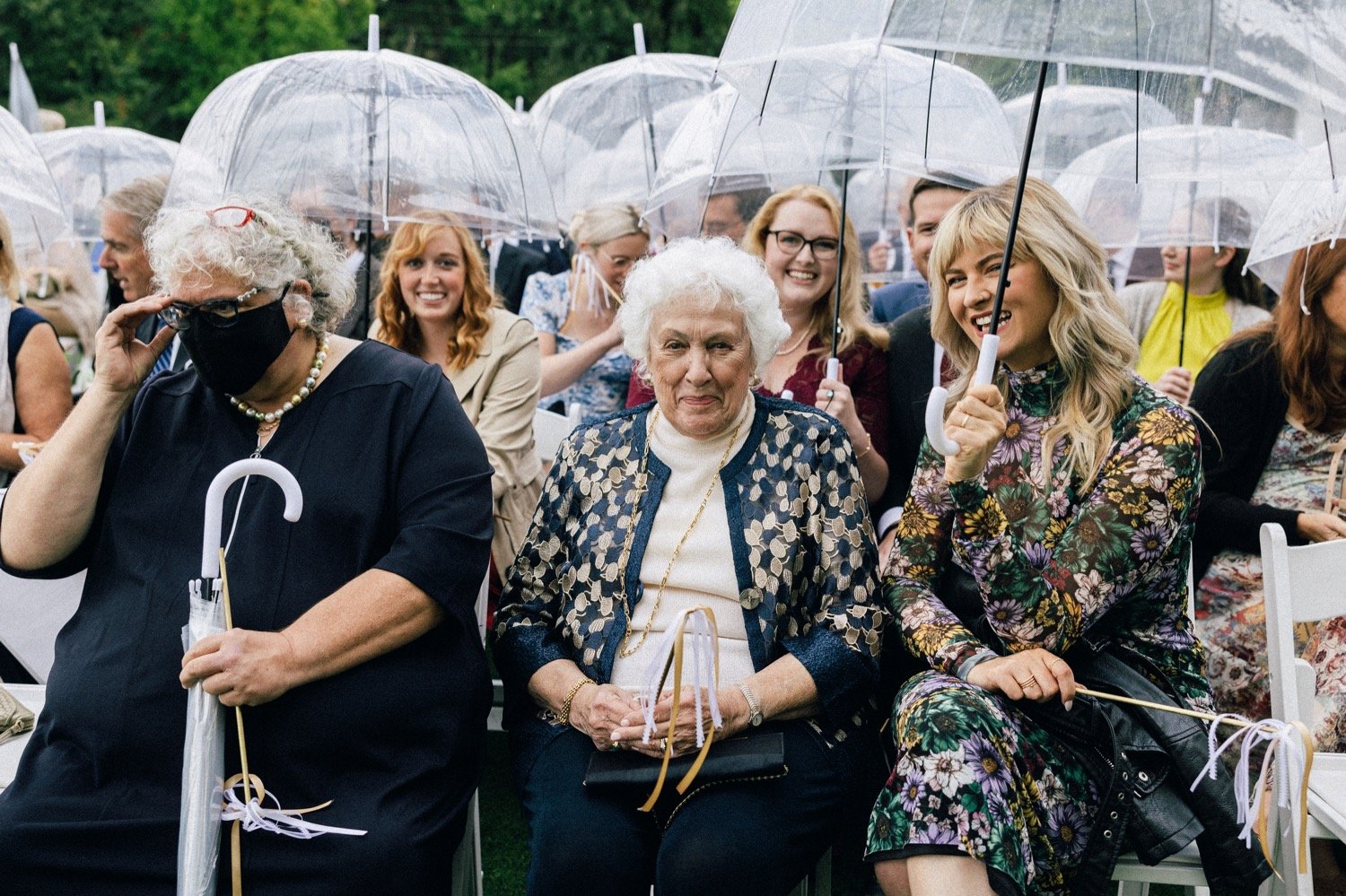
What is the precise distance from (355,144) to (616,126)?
2171 millimetres

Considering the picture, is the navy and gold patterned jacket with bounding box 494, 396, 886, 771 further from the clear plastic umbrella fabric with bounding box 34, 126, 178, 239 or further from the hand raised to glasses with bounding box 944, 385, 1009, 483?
the clear plastic umbrella fabric with bounding box 34, 126, 178, 239

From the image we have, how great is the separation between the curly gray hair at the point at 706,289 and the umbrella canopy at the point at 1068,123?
5.40ft

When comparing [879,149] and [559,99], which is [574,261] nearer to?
[559,99]

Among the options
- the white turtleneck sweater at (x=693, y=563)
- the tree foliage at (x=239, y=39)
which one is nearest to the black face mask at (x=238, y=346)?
the white turtleneck sweater at (x=693, y=563)

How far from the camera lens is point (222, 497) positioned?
2.67 metres

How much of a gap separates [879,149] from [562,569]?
5.89 feet

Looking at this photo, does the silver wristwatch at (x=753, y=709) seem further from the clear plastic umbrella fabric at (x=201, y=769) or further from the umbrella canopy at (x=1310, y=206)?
the umbrella canopy at (x=1310, y=206)

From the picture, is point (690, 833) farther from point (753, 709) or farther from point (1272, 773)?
point (1272, 773)

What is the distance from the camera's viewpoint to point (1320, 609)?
3.11 metres

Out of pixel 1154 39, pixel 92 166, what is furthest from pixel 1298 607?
pixel 92 166

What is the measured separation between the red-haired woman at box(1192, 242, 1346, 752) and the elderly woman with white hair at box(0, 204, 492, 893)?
223 cm

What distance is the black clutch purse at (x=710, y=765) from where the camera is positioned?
2920mm

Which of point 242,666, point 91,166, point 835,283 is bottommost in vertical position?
point 242,666

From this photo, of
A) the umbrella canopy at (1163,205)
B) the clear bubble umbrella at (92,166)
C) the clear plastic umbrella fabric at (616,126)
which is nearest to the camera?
the umbrella canopy at (1163,205)
